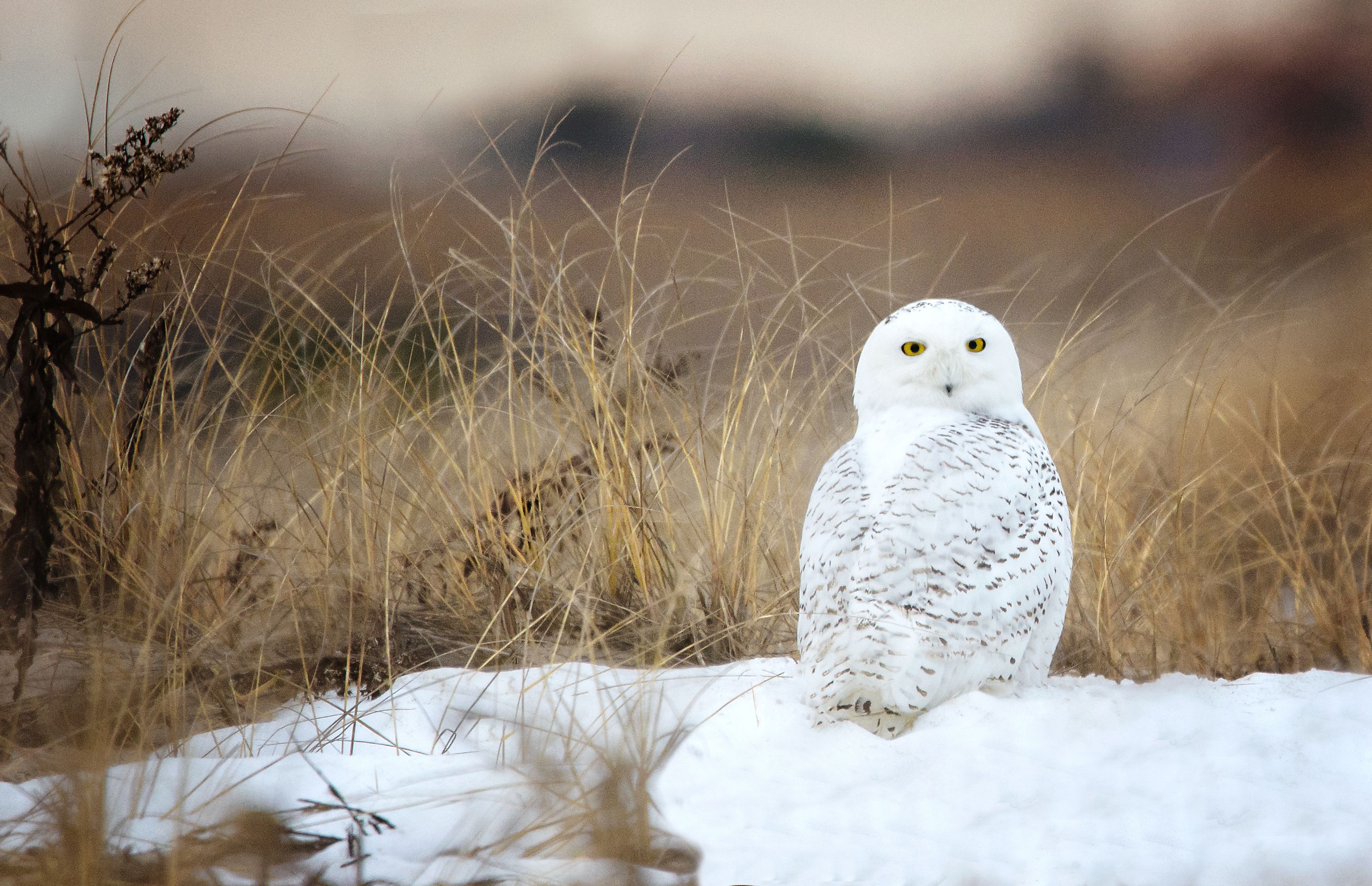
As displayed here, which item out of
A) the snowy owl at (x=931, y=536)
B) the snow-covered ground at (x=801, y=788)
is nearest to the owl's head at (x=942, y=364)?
the snowy owl at (x=931, y=536)

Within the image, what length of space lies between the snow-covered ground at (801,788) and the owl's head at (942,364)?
46 centimetres

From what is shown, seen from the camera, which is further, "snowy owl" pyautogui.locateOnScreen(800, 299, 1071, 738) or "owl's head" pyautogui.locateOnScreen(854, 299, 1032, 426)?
"owl's head" pyautogui.locateOnScreen(854, 299, 1032, 426)

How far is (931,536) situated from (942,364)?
28 centimetres

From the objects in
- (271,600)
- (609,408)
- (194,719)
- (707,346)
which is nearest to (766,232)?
(707,346)

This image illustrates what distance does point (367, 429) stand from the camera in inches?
83.9

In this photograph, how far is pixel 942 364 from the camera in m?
1.61

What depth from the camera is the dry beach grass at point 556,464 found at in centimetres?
184

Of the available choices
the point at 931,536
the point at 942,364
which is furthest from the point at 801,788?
the point at 942,364

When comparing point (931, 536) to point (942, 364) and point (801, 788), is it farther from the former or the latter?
point (801, 788)

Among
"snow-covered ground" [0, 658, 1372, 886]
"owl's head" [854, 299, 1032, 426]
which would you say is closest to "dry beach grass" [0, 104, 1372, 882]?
"snow-covered ground" [0, 658, 1372, 886]

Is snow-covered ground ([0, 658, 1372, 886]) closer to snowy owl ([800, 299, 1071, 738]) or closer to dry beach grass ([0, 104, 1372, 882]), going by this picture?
snowy owl ([800, 299, 1071, 738])

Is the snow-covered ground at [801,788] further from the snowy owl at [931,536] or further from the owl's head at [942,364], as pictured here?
the owl's head at [942,364]

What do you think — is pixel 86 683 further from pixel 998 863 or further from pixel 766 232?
pixel 766 232

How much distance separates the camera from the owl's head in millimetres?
1592
